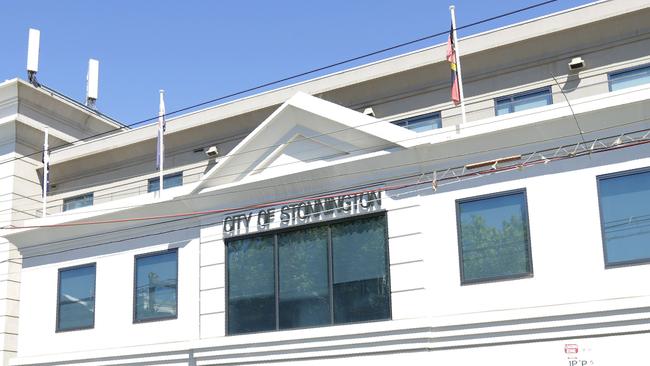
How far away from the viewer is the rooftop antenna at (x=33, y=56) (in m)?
27.7

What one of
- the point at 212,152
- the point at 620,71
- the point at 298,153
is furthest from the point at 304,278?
the point at 620,71

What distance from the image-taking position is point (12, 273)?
25.5 m

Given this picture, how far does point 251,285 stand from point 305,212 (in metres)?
2.14

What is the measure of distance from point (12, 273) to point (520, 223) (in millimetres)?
15891

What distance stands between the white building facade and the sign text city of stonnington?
0.04 metres

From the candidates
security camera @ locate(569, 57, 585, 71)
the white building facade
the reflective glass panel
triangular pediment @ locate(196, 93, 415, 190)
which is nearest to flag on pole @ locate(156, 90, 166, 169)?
the white building facade

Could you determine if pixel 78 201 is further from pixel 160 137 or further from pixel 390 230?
pixel 390 230

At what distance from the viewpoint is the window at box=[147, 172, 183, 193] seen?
85.7 feet

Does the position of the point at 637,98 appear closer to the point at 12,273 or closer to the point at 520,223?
the point at 520,223

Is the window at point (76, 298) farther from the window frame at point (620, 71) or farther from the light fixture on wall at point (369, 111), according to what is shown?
the window frame at point (620, 71)

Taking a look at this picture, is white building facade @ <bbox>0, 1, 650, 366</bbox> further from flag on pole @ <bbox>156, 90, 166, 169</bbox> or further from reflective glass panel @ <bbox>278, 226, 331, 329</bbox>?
flag on pole @ <bbox>156, 90, 166, 169</bbox>

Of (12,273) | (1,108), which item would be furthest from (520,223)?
(1,108)

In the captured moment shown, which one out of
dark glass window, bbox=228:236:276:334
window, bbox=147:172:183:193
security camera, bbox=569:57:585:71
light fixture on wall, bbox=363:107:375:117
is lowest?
dark glass window, bbox=228:236:276:334

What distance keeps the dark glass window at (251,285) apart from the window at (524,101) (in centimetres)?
669
